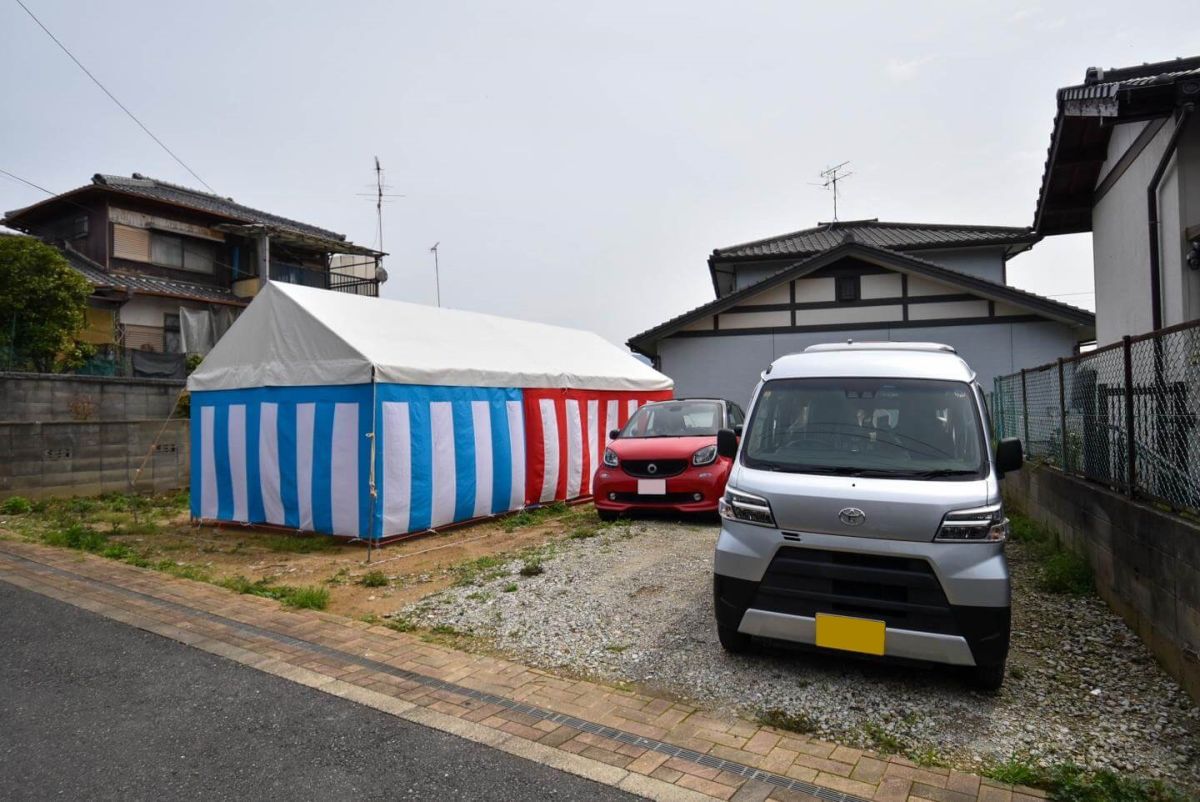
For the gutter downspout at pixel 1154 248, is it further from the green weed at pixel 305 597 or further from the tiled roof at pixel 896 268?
the green weed at pixel 305 597

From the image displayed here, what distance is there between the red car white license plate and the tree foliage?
12.4 metres

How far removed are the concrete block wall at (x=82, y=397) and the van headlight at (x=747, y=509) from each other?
13465mm

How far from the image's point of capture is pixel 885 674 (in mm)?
3760

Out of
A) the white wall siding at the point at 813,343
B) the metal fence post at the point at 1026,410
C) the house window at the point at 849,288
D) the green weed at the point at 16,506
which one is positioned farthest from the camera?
the house window at the point at 849,288

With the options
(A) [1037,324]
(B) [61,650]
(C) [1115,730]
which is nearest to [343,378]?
(B) [61,650]

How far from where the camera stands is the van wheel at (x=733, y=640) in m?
3.88

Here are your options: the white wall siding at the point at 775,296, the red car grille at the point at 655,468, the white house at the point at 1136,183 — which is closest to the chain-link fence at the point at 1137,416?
the white house at the point at 1136,183

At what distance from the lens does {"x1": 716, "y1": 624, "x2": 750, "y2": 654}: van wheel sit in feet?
12.7

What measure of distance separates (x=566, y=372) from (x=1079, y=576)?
22.1ft

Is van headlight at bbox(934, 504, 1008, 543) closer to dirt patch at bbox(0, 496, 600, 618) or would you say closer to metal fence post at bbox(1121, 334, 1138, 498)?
metal fence post at bbox(1121, 334, 1138, 498)

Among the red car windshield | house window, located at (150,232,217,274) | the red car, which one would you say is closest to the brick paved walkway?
the red car

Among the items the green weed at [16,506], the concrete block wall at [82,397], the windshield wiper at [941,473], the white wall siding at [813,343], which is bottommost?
the green weed at [16,506]

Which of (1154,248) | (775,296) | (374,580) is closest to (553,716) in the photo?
(374,580)

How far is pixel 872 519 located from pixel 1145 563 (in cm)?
178
